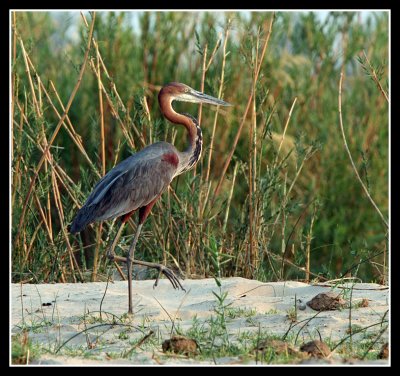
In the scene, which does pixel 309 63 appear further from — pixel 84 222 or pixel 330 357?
pixel 330 357

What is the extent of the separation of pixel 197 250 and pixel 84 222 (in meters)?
1.25

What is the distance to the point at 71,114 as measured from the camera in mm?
8977

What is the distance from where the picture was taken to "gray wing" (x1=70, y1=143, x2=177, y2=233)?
554 centimetres

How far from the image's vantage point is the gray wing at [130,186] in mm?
5535

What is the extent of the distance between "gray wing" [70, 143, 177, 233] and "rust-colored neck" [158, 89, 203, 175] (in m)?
0.19

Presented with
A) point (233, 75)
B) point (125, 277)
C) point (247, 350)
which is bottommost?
point (125, 277)

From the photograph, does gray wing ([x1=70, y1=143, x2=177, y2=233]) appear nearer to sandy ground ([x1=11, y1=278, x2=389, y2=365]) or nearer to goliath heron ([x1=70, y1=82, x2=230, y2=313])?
goliath heron ([x1=70, y1=82, x2=230, y2=313])

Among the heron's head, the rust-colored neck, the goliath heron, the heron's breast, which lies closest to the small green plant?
the goliath heron

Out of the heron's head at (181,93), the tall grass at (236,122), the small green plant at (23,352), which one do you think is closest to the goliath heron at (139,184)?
the heron's head at (181,93)

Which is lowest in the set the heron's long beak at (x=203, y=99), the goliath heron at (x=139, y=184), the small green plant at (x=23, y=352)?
the small green plant at (x=23, y=352)

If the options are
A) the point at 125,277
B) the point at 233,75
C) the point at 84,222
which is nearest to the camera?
the point at 84,222

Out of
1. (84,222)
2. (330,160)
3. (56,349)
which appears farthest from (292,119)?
(56,349)

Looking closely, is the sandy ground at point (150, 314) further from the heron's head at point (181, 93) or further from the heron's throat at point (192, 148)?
the heron's head at point (181, 93)

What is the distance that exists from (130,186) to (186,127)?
2.25ft
